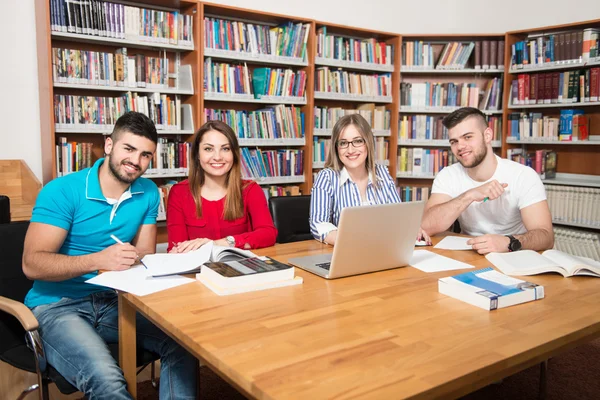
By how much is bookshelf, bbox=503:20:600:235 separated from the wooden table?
3053 mm

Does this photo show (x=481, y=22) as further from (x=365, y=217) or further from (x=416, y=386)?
(x=416, y=386)

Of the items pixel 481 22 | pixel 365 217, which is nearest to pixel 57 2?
pixel 365 217

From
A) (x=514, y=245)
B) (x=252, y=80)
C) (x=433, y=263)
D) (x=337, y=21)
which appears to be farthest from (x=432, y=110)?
(x=433, y=263)

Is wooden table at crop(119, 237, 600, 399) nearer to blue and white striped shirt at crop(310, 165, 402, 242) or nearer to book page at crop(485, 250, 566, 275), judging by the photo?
book page at crop(485, 250, 566, 275)

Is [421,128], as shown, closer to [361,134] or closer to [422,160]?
[422,160]

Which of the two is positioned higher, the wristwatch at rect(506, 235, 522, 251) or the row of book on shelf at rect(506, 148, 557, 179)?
the row of book on shelf at rect(506, 148, 557, 179)

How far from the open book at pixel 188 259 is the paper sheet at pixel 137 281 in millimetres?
24

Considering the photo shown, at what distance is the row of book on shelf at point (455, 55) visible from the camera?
16.0 ft

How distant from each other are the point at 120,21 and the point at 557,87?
3.48m

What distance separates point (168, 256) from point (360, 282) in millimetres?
645

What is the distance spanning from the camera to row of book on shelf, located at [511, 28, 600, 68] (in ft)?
13.8

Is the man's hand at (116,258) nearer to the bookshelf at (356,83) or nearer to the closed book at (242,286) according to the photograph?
the closed book at (242,286)

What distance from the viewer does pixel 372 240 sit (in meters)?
1.63

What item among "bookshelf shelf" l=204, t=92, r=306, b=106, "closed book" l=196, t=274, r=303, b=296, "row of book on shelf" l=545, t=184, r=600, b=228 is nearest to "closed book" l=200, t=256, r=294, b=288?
"closed book" l=196, t=274, r=303, b=296
